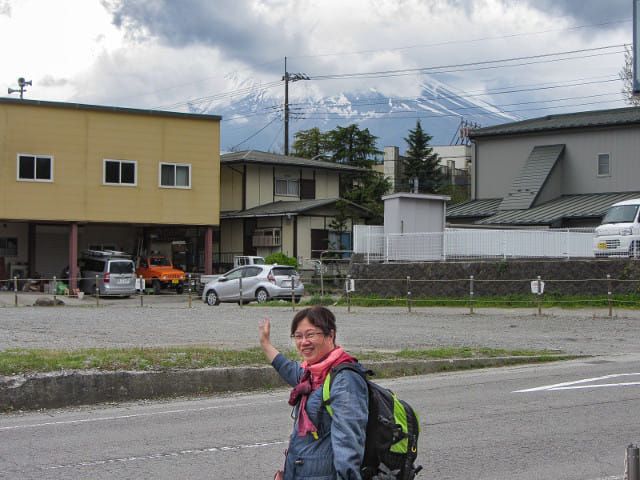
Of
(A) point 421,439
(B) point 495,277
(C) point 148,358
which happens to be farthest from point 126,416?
(B) point 495,277

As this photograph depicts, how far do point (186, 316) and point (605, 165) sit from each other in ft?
88.2

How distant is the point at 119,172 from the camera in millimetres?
36219

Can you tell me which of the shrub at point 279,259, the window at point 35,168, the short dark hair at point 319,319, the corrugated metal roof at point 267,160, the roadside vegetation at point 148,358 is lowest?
the roadside vegetation at point 148,358

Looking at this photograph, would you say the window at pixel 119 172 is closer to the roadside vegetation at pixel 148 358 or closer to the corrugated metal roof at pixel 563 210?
the corrugated metal roof at pixel 563 210

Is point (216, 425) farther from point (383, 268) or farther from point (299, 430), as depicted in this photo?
point (383, 268)

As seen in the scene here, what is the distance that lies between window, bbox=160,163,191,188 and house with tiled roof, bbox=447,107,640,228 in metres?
14.9

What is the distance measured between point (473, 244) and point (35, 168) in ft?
65.3

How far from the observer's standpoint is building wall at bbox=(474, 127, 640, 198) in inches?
1543

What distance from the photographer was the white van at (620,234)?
2450 centimetres

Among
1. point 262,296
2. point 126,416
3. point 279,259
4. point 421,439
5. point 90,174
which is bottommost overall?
point 126,416

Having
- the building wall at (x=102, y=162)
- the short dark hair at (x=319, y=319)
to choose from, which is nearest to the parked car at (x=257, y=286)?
the building wall at (x=102, y=162)

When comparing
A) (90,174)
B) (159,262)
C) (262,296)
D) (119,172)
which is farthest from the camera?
(159,262)

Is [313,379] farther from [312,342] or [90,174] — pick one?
[90,174]

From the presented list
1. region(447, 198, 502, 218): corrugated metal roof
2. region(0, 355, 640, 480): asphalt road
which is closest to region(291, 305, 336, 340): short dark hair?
region(0, 355, 640, 480): asphalt road
